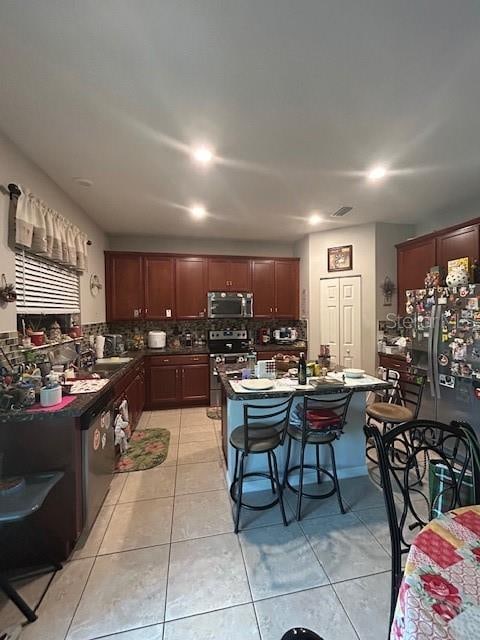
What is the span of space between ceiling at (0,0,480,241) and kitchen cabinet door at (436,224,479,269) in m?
0.51

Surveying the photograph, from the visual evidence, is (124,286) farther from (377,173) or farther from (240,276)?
(377,173)

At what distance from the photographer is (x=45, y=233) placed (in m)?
2.39

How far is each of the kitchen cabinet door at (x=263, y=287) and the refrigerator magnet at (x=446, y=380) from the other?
8.87 feet

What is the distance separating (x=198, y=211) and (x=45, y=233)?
1.80m

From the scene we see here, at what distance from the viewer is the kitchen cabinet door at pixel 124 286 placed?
4.42m

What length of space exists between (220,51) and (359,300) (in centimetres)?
361

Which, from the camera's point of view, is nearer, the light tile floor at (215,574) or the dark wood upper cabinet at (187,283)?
the light tile floor at (215,574)

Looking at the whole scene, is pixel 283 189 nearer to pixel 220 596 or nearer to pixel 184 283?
pixel 184 283

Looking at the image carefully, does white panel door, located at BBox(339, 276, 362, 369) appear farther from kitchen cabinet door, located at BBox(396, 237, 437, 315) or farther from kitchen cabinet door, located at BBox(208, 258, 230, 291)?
kitchen cabinet door, located at BBox(208, 258, 230, 291)

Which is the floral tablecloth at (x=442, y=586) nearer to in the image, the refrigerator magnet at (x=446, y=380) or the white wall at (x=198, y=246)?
the refrigerator magnet at (x=446, y=380)

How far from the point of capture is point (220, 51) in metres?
1.44

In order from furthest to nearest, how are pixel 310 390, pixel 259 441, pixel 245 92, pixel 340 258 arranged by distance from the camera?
pixel 340 258 < pixel 310 390 < pixel 259 441 < pixel 245 92

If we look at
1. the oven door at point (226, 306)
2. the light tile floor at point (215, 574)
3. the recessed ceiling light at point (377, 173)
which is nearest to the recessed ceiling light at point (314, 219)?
the recessed ceiling light at point (377, 173)

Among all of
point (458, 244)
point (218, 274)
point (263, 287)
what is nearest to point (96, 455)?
point (218, 274)
